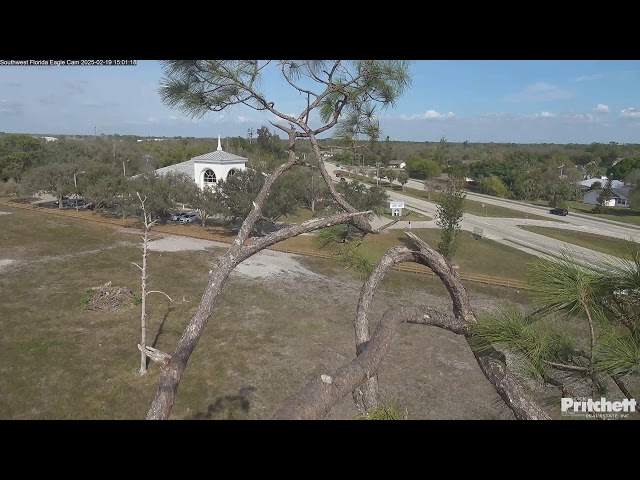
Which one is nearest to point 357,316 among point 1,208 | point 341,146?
point 341,146

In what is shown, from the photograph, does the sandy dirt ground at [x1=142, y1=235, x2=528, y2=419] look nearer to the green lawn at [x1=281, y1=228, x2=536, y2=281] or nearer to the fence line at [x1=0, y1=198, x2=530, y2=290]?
the fence line at [x1=0, y1=198, x2=530, y2=290]

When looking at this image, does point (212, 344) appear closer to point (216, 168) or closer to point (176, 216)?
point (176, 216)

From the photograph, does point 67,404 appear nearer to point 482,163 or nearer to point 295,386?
point 295,386

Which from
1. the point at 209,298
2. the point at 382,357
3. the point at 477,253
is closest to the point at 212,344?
the point at 209,298

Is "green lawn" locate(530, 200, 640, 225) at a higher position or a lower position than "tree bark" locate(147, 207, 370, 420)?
lower

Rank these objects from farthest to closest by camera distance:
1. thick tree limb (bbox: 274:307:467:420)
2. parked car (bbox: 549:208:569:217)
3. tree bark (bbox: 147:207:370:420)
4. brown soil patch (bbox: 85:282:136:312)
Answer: parked car (bbox: 549:208:569:217)
brown soil patch (bbox: 85:282:136:312)
tree bark (bbox: 147:207:370:420)
thick tree limb (bbox: 274:307:467:420)

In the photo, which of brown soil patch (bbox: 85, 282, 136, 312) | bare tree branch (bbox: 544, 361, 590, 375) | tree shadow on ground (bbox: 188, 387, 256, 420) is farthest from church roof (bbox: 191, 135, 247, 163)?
bare tree branch (bbox: 544, 361, 590, 375)
